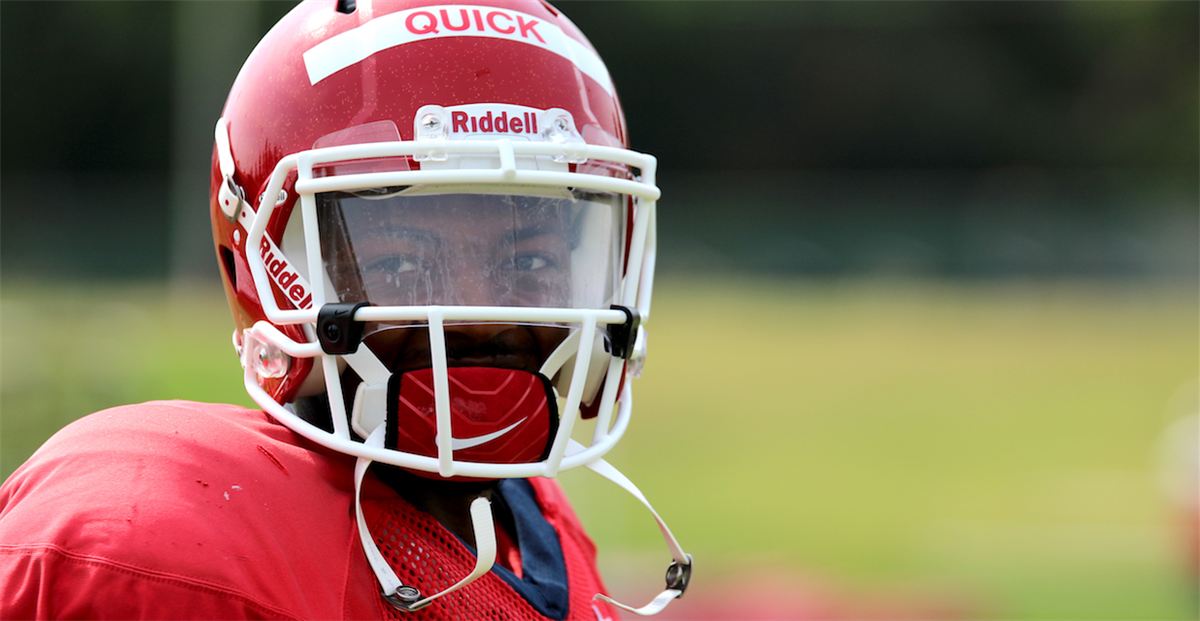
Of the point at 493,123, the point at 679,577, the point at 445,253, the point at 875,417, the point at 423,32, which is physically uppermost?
the point at 423,32

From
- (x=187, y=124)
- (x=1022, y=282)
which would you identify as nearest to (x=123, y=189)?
(x=187, y=124)

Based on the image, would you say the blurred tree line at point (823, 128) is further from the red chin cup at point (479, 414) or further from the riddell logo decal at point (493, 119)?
the red chin cup at point (479, 414)

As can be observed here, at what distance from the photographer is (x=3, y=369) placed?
18.4 feet

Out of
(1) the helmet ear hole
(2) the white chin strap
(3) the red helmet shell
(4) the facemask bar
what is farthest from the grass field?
(2) the white chin strap

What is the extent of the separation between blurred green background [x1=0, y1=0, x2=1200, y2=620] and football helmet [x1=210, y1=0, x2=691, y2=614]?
12.6 feet

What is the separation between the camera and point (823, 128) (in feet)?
68.1

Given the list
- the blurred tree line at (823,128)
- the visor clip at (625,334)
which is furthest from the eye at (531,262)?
the blurred tree line at (823,128)

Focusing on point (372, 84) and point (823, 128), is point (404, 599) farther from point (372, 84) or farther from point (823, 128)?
point (823, 128)

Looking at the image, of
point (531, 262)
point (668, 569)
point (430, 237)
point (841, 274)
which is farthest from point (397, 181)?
point (841, 274)

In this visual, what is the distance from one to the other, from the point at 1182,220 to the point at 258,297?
16806 mm

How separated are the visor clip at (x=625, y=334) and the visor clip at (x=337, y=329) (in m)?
0.32

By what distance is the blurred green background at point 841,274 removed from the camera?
6.25 meters

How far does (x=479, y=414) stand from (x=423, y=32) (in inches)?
18.3

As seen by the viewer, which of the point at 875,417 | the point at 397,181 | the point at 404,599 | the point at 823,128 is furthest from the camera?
the point at 823,128
